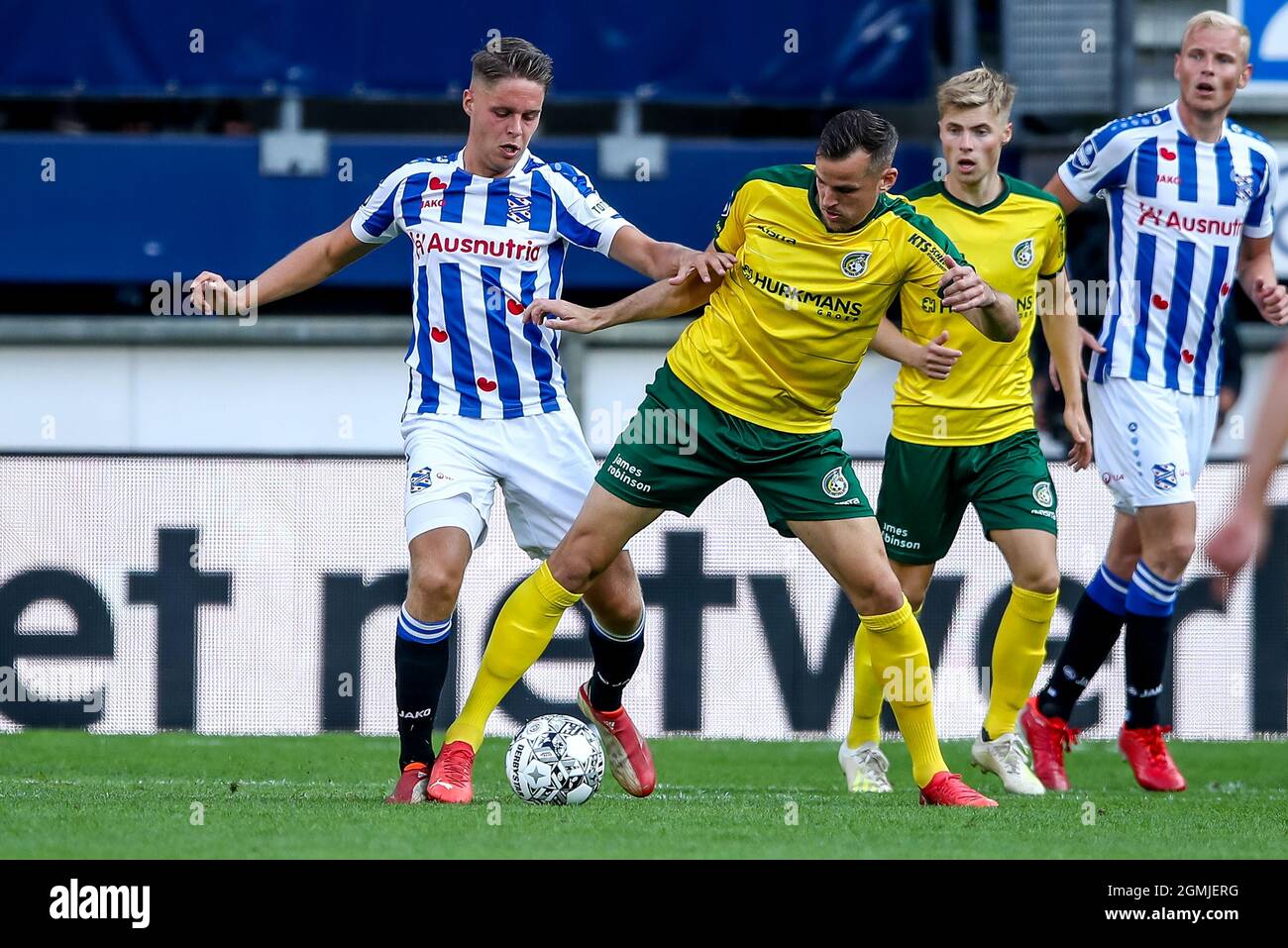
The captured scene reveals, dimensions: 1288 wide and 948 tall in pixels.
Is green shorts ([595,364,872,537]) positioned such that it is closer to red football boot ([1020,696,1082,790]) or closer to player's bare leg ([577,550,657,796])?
player's bare leg ([577,550,657,796])

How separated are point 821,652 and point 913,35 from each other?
5.38 m

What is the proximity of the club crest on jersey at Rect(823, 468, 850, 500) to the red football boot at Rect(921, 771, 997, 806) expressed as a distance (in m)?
0.87

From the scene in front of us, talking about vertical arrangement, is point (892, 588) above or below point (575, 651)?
above

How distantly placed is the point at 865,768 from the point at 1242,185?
234cm

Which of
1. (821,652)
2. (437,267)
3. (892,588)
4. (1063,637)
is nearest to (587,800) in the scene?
(892,588)

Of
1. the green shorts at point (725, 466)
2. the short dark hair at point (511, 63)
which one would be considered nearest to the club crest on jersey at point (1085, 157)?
the green shorts at point (725, 466)

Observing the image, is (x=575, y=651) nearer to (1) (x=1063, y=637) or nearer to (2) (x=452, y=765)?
(1) (x=1063, y=637)

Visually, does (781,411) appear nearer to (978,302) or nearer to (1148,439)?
(978,302)

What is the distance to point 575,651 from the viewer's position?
8.21 metres

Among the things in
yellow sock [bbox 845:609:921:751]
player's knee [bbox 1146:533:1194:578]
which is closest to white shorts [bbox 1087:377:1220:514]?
player's knee [bbox 1146:533:1194:578]

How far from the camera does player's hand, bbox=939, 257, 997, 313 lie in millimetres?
5129

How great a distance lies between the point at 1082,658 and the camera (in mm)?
6824
